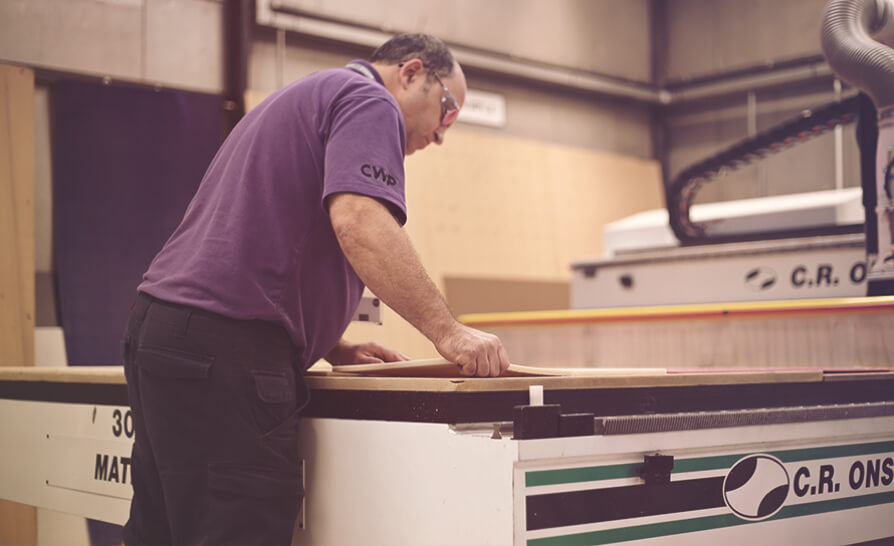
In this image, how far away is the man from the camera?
58.5 inches

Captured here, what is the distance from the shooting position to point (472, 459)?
130cm

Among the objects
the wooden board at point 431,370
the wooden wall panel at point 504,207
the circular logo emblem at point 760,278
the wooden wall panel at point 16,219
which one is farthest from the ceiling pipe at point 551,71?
the wooden board at point 431,370

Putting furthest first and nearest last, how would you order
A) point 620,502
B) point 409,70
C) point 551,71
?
point 551,71 → point 409,70 → point 620,502

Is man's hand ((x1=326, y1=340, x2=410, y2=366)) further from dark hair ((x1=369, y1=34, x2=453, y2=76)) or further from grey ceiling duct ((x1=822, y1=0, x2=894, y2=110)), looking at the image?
grey ceiling duct ((x1=822, y1=0, x2=894, y2=110))

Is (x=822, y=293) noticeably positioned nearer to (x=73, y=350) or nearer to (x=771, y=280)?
(x=771, y=280)

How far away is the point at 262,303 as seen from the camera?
1530 mm

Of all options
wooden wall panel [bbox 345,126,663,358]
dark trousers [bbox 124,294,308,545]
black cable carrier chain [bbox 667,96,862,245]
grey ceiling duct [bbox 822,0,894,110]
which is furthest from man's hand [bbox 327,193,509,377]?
wooden wall panel [bbox 345,126,663,358]

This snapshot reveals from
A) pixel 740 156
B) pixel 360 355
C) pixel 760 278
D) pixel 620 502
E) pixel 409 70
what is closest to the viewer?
pixel 620 502

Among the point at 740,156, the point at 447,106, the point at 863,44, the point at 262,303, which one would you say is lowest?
the point at 262,303

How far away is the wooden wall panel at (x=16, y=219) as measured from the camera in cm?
400

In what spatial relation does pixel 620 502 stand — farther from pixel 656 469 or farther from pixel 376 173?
pixel 376 173

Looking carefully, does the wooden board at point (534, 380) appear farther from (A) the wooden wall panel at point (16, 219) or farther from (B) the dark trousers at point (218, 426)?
(A) the wooden wall panel at point (16, 219)

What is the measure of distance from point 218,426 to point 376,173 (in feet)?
1.57

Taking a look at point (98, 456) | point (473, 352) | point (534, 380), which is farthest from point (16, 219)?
point (534, 380)
